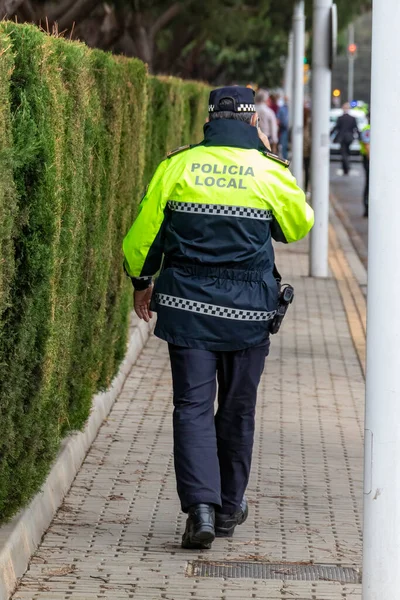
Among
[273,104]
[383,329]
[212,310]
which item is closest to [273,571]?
[212,310]

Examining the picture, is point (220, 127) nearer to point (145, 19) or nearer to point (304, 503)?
point (304, 503)

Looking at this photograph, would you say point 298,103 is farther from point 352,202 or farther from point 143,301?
point 143,301

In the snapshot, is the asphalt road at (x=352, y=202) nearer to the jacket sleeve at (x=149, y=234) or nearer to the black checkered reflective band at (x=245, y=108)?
the black checkered reflective band at (x=245, y=108)

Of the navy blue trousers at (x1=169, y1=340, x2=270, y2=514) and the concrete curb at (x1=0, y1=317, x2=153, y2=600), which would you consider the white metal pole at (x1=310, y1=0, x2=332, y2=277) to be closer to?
the concrete curb at (x1=0, y1=317, x2=153, y2=600)

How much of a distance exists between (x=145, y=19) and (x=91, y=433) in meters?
25.6

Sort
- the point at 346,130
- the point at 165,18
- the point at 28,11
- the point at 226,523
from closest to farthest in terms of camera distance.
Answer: the point at 226,523
the point at 28,11
the point at 165,18
the point at 346,130

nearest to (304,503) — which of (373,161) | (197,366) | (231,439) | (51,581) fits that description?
(231,439)

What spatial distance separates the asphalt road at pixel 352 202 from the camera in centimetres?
2240

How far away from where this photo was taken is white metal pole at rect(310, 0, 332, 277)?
15.6m

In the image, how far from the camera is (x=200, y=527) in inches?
218

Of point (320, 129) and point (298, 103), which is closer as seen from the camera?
point (320, 129)

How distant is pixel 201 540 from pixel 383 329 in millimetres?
1688

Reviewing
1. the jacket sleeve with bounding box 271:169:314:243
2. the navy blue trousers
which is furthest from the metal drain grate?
the jacket sleeve with bounding box 271:169:314:243

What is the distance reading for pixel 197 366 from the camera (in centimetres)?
561
